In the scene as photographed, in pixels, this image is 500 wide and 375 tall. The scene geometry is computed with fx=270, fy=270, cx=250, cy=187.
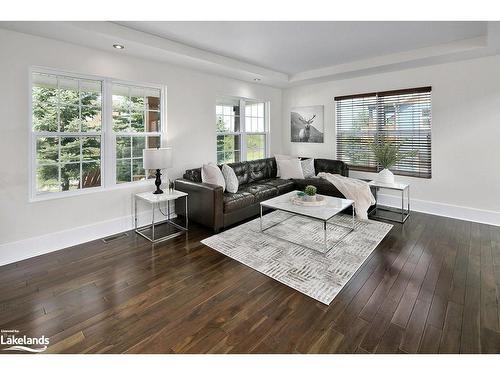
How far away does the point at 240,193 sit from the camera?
4262mm

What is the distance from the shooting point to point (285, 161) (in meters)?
5.59

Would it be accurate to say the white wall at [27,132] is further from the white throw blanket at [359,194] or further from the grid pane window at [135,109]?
the white throw blanket at [359,194]

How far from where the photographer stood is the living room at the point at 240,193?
6.61 feet

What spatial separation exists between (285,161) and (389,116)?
210cm

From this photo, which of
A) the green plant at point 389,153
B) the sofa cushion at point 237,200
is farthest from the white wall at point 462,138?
the sofa cushion at point 237,200

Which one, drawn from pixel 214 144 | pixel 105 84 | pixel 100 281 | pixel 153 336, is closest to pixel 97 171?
pixel 105 84

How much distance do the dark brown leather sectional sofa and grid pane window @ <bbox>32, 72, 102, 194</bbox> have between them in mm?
1298

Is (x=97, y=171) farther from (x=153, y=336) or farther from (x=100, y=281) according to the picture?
(x=153, y=336)

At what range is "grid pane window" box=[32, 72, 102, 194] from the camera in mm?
3188

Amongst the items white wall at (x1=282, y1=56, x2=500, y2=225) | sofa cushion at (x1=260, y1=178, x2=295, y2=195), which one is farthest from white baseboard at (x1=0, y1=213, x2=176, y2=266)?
white wall at (x1=282, y1=56, x2=500, y2=225)

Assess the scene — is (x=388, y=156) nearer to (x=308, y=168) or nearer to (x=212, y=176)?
(x=308, y=168)

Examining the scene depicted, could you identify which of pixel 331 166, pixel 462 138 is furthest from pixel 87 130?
pixel 462 138

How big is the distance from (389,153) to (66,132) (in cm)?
487

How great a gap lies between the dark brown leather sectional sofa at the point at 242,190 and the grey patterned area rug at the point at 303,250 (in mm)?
249
